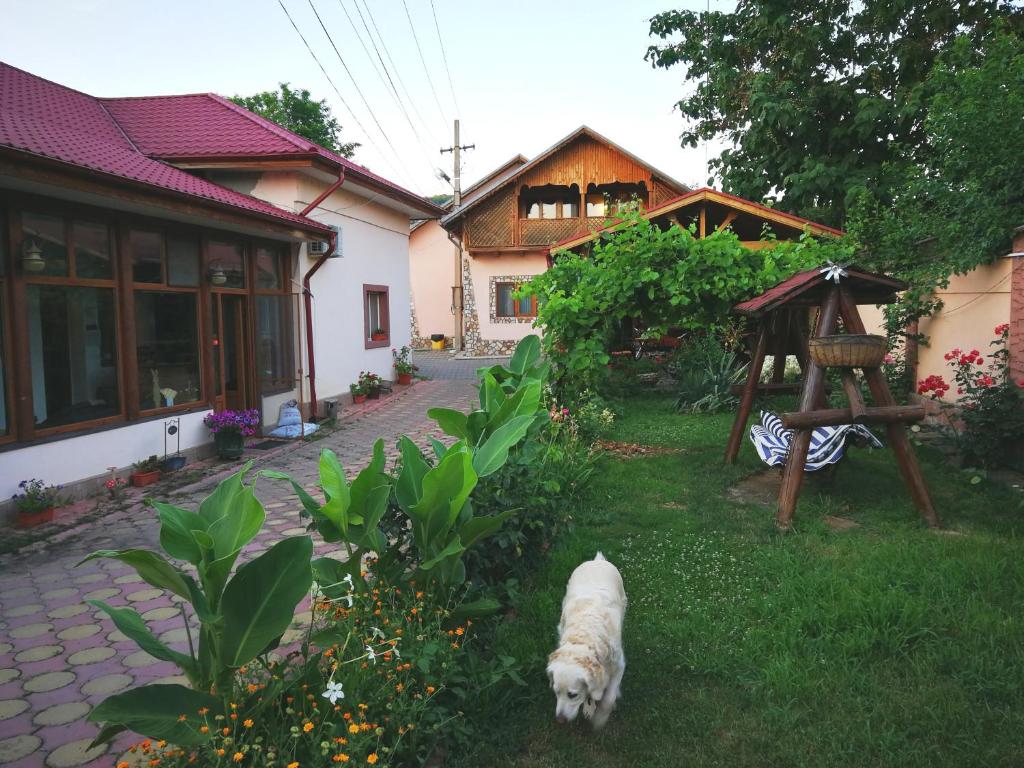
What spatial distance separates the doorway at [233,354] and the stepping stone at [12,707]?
6782 millimetres

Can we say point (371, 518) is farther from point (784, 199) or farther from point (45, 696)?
point (784, 199)

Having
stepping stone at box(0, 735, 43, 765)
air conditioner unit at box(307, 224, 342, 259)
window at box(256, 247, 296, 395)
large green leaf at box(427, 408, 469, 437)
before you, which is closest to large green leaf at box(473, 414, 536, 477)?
large green leaf at box(427, 408, 469, 437)

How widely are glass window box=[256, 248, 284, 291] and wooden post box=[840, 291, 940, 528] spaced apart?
8.49 metres

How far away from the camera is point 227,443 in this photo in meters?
8.95

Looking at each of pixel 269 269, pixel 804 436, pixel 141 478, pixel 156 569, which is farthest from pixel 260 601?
pixel 269 269

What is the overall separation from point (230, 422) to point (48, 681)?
5.64 metres

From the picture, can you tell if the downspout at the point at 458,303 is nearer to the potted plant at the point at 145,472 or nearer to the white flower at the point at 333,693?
the potted plant at the point at 145,472

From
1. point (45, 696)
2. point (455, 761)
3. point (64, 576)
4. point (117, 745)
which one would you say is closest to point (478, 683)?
point (455, 761)

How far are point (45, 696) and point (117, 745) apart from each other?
695mm

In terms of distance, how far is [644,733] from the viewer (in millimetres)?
2947

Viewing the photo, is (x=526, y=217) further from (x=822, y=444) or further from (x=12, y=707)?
(x=12, y=707)

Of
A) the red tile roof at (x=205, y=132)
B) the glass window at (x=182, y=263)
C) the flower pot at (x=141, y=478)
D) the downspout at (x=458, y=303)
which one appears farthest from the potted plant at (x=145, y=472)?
the downspout at (x=458, y=303)

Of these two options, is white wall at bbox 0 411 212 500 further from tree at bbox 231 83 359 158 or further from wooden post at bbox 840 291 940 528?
tree at bbox 231 83 359 158

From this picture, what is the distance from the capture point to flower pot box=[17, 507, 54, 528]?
607cm
